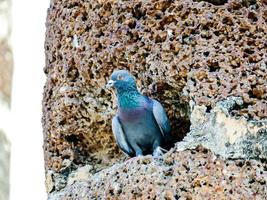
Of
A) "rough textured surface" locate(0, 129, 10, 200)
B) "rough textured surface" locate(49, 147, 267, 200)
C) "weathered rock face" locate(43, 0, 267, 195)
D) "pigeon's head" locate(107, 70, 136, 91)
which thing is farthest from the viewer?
"rough textured surface" locate(0, 129, 10, 200)

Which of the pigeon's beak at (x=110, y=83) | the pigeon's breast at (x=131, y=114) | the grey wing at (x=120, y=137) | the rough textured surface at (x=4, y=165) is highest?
the pigeon's beak at (x=110, y=83)

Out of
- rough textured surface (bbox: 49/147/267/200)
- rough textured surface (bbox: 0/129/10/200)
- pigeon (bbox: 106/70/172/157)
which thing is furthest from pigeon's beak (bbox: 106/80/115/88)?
rough textured surface (bbox: 0/129/10/200)

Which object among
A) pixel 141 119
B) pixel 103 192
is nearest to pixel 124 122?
pixel 141 119

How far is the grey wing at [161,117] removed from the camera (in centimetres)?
157

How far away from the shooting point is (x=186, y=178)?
1381 millimetres

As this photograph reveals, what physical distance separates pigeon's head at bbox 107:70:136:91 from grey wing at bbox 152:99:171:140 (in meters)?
0.06

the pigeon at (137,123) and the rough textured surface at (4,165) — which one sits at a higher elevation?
the pigeon at (137,123)

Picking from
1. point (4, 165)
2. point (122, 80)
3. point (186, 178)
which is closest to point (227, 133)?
point (186, 178)

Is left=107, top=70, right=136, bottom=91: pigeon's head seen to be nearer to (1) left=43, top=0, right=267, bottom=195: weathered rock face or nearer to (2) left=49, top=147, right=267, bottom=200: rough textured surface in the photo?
(1) left=43, top=0, right=267, bottom=195: weathered rock face

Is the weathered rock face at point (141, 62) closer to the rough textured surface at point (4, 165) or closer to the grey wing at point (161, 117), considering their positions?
the grey wing at point (161, 117)

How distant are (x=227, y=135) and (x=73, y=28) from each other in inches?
19.0

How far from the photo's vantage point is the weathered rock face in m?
1.46

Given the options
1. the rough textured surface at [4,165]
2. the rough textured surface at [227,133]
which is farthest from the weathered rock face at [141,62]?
the rough textured surface at [4,165]

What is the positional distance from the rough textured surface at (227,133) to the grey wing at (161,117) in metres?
0.12
